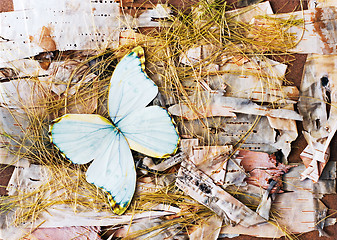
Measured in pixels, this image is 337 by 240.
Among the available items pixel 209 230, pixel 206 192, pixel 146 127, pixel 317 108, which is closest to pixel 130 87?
pixel 146 127

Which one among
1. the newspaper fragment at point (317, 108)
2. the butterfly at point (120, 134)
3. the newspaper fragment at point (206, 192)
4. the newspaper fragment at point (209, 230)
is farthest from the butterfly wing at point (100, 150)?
the newspaper fragment at point (317, 108)

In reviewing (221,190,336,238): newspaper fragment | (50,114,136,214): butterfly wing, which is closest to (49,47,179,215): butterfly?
(50,114,136,214): butterfly wing

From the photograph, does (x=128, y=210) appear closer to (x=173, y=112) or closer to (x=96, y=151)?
(x=96, y=151)

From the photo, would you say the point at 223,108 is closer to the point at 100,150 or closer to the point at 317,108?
the point at 317,108

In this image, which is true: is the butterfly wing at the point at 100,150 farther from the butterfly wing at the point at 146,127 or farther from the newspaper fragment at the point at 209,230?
the newspaper fragment at the point at 209,230

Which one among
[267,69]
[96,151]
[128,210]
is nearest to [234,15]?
[267,69]

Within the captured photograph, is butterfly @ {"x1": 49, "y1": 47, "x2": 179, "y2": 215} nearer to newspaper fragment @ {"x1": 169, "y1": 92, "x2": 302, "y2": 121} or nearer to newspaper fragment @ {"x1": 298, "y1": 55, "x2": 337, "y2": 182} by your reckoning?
newspaper fragment @ {"x1": 169, "y1": 92, "x2": 302, "y2": 121}

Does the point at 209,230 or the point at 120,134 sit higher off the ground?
the point at 120,134

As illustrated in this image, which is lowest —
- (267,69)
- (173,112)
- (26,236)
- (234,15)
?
(26,236)

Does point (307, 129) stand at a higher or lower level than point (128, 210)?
higher
